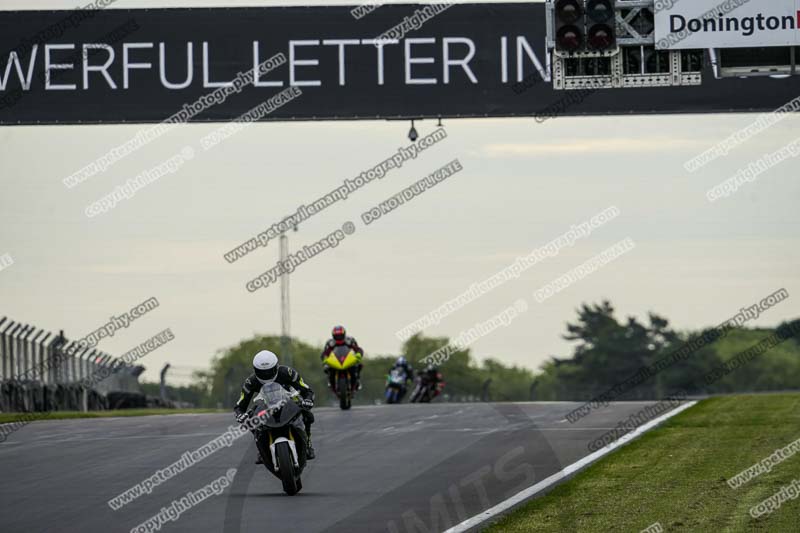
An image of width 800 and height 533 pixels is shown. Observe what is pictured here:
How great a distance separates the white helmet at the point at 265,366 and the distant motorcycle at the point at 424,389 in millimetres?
24199

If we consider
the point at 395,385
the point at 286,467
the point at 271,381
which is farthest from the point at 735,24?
the point at 395,385

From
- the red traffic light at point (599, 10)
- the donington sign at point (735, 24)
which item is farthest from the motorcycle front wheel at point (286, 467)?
the donington sign at point (735, 24)

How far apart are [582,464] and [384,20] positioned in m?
10.9

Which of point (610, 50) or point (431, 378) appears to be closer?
point (610, 50)

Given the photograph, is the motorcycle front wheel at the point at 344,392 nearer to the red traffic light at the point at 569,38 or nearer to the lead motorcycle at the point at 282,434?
the red traffic light at the point at 569,38

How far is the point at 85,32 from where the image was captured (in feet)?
84.8

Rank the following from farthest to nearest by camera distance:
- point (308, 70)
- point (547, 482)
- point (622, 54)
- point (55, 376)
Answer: point (55, 376), point (308, 70), point (622, 54), point (547, 482)

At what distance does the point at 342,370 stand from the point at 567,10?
12.2 metres

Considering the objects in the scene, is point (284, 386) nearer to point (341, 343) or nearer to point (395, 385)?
point (341, 343)

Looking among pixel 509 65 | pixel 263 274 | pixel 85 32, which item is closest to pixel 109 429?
pixel 85 32

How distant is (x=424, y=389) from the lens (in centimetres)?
3903

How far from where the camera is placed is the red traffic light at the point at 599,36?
1639cm

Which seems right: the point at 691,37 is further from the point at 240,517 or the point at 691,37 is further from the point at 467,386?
the point at 467,386

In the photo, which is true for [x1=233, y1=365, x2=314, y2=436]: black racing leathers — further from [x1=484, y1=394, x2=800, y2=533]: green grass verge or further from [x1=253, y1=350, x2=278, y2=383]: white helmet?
[x1=484, y1=394, x2=800, y2=533]: green grass verge
